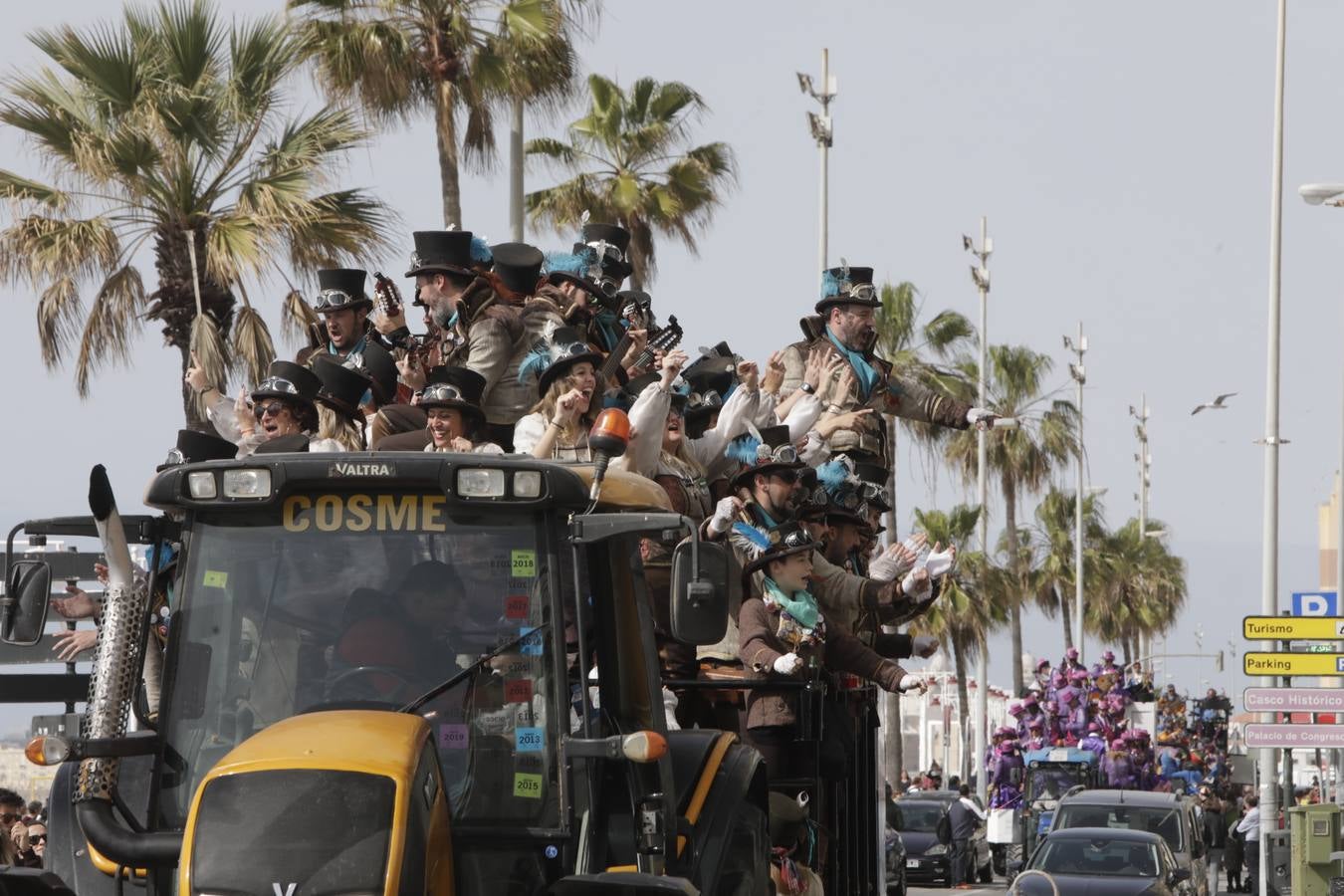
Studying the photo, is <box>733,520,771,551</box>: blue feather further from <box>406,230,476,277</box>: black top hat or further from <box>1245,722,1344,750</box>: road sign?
<box>1245,722,1344,750</box>: road sign

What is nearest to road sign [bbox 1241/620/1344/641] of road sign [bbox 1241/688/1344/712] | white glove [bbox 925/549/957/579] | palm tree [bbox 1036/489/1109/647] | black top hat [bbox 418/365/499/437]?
road sign [bbox 1241/688/1344/712]

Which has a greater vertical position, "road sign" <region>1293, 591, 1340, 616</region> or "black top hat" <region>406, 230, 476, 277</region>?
"black top hat" <region>406, 230, 476, 277</region>

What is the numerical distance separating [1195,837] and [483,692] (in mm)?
18846

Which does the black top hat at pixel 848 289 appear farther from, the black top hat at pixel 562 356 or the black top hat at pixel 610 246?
the black top hat at pixel 562 356

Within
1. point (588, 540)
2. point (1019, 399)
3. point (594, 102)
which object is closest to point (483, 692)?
point (588, 540)

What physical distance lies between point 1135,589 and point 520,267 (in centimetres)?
6981

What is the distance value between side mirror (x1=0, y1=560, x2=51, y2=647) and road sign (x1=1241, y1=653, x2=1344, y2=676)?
17.5 metres

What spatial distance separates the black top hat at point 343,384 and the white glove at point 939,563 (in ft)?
9.28

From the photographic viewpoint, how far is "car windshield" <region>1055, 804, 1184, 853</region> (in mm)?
23188

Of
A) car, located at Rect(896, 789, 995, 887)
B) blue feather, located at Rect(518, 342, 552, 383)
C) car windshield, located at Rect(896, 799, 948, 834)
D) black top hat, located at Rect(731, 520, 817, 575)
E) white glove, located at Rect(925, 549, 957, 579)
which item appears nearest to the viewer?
black top hat, located at Rect(731, 520, 817, 575)

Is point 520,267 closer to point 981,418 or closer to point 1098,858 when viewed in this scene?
point 981,418

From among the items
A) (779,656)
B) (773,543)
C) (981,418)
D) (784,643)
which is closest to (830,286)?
(981,418)

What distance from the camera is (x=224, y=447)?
336 inches

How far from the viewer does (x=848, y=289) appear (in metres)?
11.7
